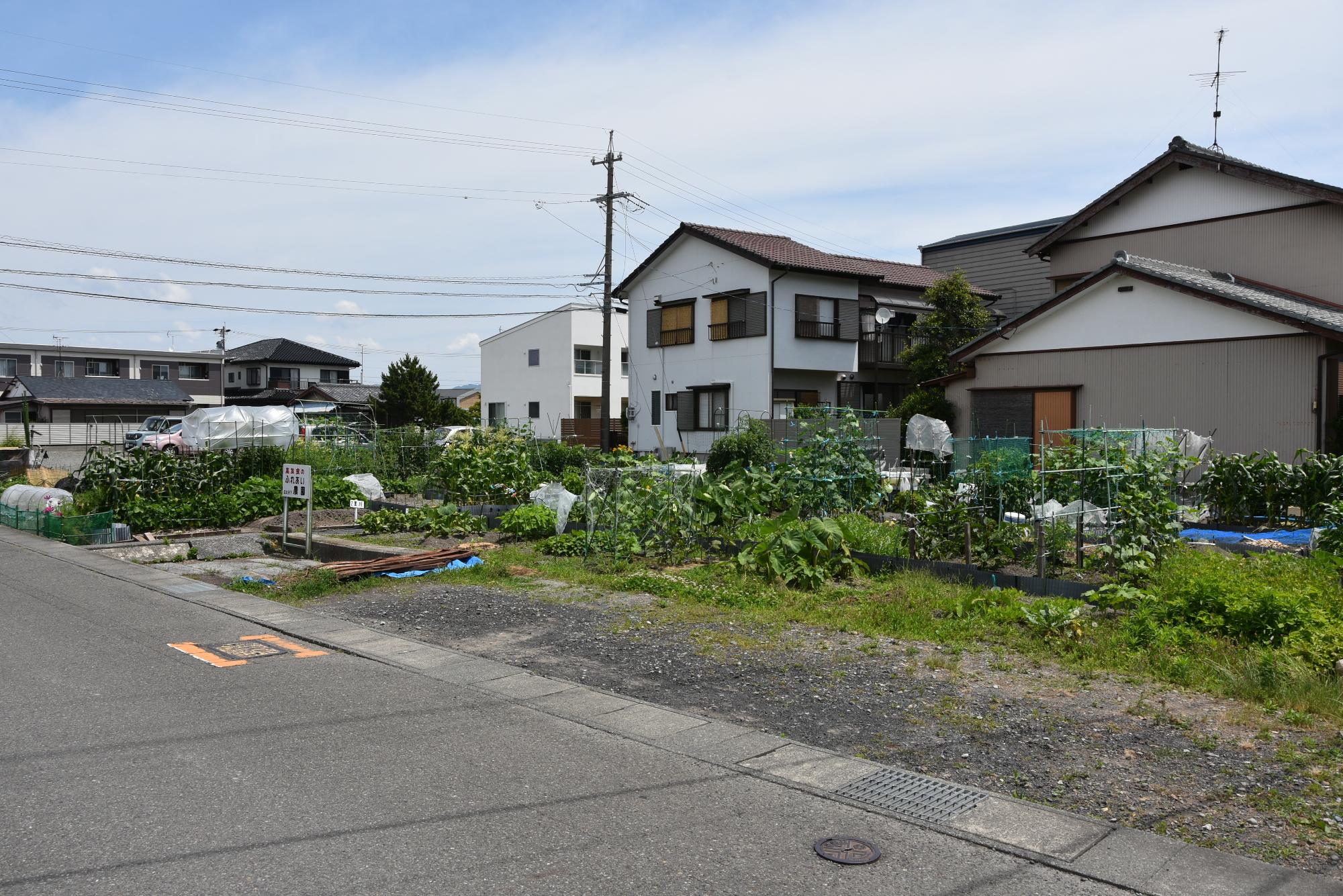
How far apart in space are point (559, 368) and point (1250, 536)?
115ft

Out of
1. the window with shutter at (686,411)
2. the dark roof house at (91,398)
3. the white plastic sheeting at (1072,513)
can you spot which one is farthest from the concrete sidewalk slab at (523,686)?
the dark roof house at (91,398)

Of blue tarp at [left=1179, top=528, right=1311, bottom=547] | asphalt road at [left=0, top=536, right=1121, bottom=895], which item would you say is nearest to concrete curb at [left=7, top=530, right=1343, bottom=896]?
asphalt road at [left=0, top=536, right=1121, bottom=895]

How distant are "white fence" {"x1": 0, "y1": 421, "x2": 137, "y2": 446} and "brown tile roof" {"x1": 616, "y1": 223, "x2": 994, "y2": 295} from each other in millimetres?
22597

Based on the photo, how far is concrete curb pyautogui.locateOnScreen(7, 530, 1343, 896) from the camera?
12.8 ft

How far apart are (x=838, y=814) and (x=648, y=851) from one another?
1.05 m

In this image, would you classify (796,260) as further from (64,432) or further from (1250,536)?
(64,432)

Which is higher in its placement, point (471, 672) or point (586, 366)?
point (586, 366)

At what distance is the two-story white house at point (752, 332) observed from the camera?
31.4 m

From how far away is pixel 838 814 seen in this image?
4621mm

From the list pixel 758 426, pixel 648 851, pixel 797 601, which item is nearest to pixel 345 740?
pixel 648 851

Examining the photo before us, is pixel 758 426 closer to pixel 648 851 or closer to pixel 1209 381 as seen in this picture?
pixel 1209 381

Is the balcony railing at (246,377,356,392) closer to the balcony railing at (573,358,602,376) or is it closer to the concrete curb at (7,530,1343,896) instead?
the balcony railing at (573,358,602,376)

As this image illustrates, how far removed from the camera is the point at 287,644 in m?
8.59

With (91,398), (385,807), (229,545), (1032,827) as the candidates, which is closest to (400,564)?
(229,545)
